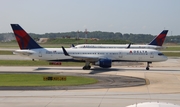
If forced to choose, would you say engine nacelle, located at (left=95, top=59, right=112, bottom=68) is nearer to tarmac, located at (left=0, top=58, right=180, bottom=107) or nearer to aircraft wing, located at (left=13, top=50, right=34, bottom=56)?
aircraft wing, located at (left=13, top=50, right=34, bottom=56)

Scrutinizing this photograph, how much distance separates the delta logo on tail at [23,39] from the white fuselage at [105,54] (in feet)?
3.42

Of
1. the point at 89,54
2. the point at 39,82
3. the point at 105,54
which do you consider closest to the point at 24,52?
the point at 89,54

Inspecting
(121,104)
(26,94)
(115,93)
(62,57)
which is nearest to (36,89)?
(26,94)

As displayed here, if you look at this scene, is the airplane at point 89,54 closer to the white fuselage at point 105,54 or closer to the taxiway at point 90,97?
the white fuselage at point 105,54

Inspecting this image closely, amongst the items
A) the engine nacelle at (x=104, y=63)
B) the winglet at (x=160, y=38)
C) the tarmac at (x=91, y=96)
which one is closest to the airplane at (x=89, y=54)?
the engine nacelle at (x=104, y=63)

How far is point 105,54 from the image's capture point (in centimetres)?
4878

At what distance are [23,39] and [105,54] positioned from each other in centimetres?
1216

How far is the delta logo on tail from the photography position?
49969 millimetres

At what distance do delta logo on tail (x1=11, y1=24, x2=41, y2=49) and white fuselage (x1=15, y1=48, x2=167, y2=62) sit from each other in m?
1.04

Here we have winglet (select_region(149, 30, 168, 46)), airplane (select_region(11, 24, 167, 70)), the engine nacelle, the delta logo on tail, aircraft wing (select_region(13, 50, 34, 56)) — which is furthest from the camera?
winglet (select_region(149, 30, 168, 46))

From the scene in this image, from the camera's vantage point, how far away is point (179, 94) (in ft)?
81.4

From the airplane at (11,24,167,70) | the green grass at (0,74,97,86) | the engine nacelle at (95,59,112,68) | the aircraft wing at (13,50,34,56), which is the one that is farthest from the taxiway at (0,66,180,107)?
the aircraft wing at (13,50,34,56)

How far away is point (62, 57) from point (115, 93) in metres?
25.0

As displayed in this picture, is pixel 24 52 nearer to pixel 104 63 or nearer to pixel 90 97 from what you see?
pixel 104 63
